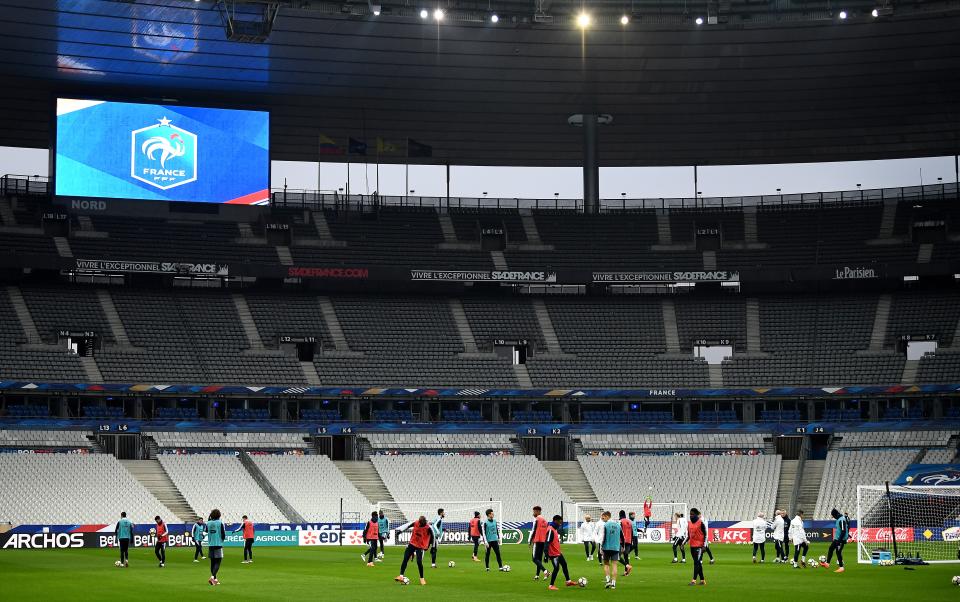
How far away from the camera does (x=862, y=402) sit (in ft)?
228

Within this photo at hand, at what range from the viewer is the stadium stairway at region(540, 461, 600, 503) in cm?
6394

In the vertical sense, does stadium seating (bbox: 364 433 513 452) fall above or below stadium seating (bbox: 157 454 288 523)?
above

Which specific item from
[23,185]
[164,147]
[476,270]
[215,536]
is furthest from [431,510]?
[215,536]

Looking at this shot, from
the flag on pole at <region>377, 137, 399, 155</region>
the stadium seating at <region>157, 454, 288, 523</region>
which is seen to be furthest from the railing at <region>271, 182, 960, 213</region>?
the stadium seating at <region>157, 454, 288, 523</region>

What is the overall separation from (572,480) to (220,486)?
1861cm

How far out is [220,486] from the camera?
60.6m

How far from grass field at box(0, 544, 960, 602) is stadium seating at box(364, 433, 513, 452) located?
23.7 metres

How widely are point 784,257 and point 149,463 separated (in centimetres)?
3833

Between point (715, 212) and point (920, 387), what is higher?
point (715, 212)

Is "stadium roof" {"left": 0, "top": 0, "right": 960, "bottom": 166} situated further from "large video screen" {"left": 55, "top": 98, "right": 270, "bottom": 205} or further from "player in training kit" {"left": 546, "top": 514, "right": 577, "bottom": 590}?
"player in training kit" {"left": 546, "top": 514, "right": 577, "bottom": 590}

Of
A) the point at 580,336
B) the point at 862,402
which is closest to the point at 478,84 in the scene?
the point at 580,336

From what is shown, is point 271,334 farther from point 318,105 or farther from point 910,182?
point 910,182

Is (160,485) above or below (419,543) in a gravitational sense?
above

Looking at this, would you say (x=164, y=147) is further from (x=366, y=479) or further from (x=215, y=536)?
(x=215, y=536)
